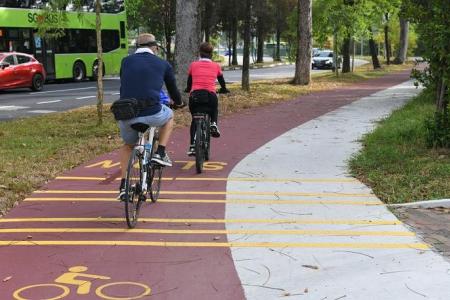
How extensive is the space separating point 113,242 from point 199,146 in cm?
301

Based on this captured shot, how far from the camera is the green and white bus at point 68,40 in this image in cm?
2644

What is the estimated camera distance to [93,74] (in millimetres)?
32312

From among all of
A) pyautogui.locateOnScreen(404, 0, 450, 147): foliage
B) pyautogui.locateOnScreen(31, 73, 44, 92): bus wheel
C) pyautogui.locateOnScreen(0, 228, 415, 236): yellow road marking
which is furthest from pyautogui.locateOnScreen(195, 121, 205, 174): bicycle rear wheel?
pyautogui.locateOnScreen(31, 73, 44, 92): bus wheel

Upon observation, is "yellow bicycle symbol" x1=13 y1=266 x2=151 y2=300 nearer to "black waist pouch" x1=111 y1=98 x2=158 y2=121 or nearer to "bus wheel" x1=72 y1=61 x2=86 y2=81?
"black waist pouch" x1=111 y1=98 x2=158 y2=121

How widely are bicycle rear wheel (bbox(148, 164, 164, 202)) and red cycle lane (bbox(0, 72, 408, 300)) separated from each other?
0.12 metres

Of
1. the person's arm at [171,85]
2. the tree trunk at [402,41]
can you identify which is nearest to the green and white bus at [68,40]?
the person's arm at [171,85]

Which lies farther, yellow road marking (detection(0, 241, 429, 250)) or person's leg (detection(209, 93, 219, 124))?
person's leg (detection(209, 93, 219, 124))

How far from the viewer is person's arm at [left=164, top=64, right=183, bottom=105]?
6.48m

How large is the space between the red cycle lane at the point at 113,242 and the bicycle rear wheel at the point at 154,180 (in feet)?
0.41

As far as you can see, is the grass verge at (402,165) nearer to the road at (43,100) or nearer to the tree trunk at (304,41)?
the road at (43,100)

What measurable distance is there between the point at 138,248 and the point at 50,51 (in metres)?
25.6

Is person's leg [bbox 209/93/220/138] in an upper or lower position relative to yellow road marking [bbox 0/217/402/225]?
upper

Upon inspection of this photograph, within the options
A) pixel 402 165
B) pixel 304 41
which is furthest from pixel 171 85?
pixel 304 41

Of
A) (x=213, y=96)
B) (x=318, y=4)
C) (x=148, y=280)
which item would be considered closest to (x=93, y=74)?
(x=318, y=4)
